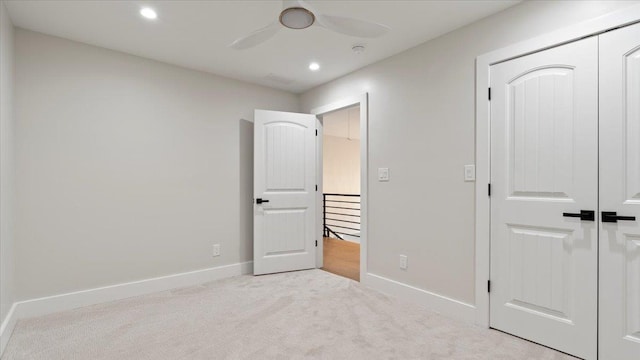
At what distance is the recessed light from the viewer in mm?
2381

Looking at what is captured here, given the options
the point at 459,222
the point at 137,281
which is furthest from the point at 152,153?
the point at 459,222

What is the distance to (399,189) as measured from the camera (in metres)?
3.12

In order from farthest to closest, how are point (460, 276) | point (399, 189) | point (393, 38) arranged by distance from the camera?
1. point (399, 189)
2. point (393, 38)
3. point (460, 276)

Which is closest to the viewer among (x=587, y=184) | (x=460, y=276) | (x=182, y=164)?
(x=587, y=184)

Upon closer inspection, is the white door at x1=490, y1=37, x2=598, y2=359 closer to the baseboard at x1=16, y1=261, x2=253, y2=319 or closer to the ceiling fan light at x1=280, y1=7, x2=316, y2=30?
the ceiling fan light at x1=280, y1=7, x2=316, y2=30

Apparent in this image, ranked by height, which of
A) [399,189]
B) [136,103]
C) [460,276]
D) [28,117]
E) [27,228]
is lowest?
[460,276]

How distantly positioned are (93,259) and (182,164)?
3.98 ft

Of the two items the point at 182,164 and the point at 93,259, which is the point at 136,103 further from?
the point at 93,259

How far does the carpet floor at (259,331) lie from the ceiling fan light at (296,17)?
6.51 ft

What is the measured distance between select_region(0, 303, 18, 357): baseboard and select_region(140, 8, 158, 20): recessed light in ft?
7.84

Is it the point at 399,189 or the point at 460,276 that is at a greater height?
the point at 399,189

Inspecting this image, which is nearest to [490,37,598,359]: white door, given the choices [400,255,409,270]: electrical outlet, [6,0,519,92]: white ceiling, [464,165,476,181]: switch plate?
[464,165,476,181]: switch plate

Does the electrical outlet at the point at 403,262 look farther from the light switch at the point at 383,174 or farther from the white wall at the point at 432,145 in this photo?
the light switch at the point at 383,174

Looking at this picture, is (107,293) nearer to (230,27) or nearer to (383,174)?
(230,27)
